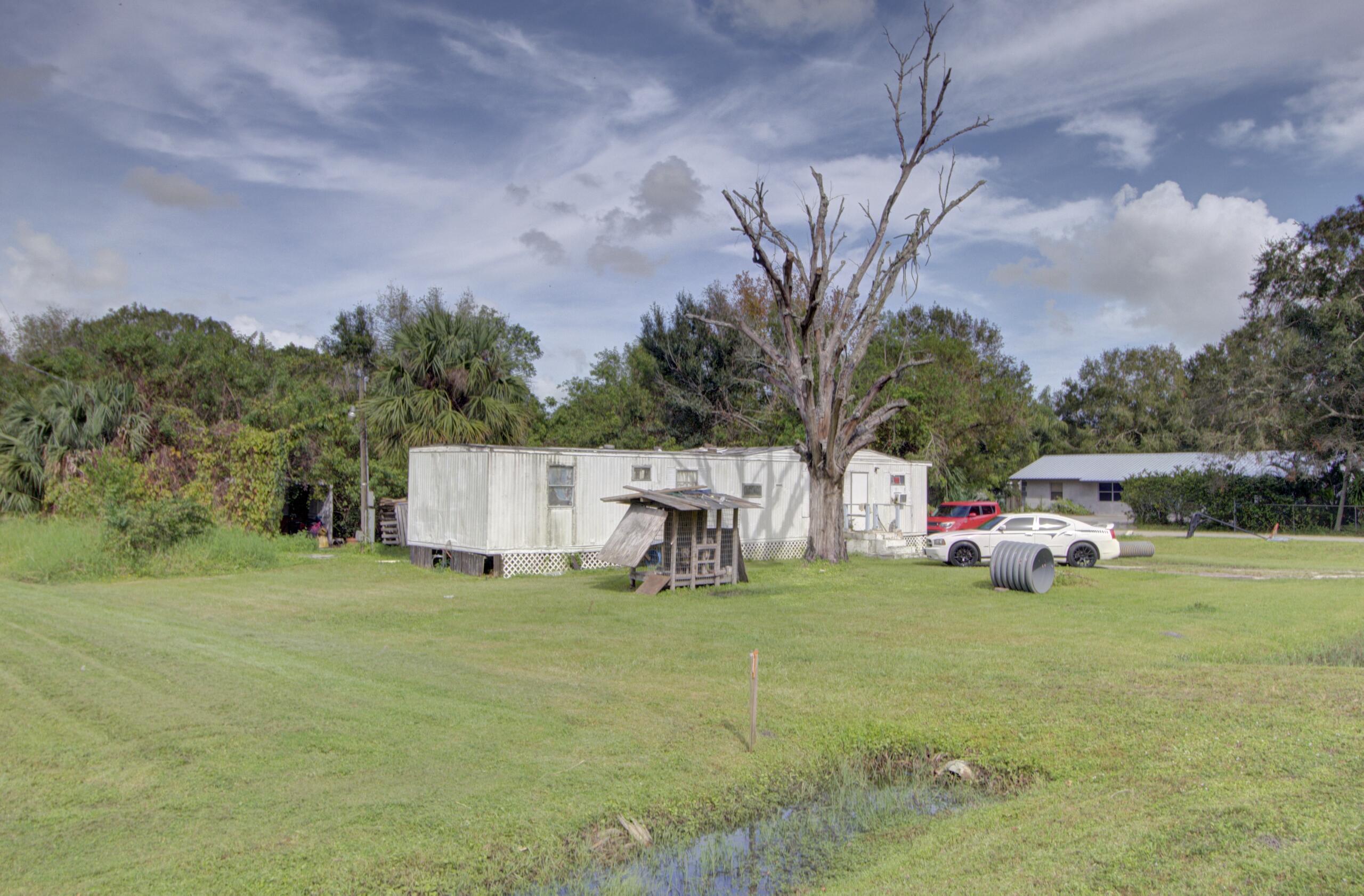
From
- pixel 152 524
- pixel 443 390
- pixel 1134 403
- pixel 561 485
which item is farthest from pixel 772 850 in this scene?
pixel 1134 403

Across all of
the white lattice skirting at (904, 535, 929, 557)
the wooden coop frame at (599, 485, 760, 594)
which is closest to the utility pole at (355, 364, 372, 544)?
the wooden coop frame at (599, 485, 760, 594)

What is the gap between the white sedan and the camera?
21.6 metres

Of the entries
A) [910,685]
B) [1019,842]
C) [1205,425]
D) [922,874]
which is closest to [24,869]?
[922,874]

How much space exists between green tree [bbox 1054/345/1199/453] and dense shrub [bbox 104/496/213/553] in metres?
54.2

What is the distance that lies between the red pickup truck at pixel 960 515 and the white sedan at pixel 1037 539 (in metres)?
4.41

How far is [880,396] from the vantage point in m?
34.6

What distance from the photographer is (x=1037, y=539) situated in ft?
71.3

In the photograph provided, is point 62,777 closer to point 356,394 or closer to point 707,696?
point 707,696

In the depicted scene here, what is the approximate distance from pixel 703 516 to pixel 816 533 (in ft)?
18.5

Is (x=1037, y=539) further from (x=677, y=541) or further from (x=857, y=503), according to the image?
(x=677, y=541)

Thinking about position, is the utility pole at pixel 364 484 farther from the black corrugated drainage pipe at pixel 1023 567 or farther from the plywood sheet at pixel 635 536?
the black corrugated drainage pipe at pixel 1023 567

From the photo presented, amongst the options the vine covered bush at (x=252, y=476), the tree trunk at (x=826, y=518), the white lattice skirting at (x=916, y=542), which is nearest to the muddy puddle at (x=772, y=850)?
the tree trunk at (x=826, y=518)

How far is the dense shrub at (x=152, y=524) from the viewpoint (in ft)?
61.2

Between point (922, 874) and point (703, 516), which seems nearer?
point (922, 874)
